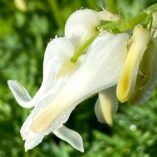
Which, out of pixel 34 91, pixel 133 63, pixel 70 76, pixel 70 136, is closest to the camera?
pixel 133 63

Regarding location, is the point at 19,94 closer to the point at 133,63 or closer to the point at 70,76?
the point at 70,76

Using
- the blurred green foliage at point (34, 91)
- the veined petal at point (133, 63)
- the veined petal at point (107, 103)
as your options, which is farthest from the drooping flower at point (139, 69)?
the blurred green foliage at point (34, 91)

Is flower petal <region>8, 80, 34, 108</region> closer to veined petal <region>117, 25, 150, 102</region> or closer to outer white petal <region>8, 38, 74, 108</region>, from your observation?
outer white petal <region>8, 38, 74, 108</region>

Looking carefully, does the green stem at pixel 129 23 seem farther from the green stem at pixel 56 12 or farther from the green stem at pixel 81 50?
the green stem at pixel 56 12

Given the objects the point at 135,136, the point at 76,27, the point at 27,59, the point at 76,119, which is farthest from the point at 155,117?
the point at 76,27

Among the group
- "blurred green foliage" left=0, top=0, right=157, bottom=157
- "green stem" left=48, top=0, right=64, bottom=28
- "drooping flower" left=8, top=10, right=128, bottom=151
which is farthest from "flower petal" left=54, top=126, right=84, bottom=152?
"green stem" left=48, top=0, right=64, bottom=28

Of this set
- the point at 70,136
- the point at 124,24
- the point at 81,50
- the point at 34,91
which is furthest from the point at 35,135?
the point at 34,91
